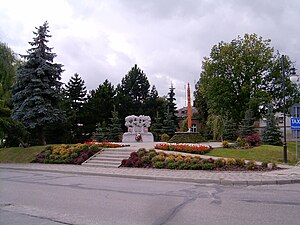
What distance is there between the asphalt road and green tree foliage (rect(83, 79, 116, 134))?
34.7m

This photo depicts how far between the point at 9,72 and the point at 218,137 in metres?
28.3

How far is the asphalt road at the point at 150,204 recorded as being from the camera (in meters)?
6.98

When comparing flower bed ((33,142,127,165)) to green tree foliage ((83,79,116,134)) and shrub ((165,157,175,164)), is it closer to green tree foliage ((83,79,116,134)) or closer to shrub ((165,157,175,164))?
shrub ((165,157,175,164))

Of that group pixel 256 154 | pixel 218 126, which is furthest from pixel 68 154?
pixel 218 126

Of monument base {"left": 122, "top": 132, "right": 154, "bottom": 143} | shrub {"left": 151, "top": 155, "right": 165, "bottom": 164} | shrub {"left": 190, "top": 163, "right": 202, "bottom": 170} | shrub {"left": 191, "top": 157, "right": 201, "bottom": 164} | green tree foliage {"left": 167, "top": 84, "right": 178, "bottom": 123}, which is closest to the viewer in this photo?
shrub {"left": 190, "top": 163, "right": 202, "bottom": 170}

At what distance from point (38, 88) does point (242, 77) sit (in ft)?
91.8

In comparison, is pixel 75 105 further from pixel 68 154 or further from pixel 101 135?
pixel 68 154

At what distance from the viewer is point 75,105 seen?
163 ft

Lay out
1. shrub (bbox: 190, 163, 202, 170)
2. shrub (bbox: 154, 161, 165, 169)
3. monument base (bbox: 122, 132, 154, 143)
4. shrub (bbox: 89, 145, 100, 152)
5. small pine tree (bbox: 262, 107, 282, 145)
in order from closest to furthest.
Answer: shrub (bbox: 190, 163, 202, 170) < shrub (bbox: 154, 161, 165, 169) < shrub (bbox: 89, 145, 100, 152) < small pine tree (bbox: 262, 107, 282, 145) < monument base (bbox: 122, 132, 154, 143)

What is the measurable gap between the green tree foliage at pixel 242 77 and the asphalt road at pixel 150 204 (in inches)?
1311

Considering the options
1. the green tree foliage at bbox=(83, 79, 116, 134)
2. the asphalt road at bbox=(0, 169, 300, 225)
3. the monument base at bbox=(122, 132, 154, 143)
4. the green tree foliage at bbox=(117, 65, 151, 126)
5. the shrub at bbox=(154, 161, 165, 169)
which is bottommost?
the asphalt road at bbox=(0, 169, 300, 225)

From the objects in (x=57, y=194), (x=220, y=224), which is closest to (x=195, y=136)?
(x=57, y=194)

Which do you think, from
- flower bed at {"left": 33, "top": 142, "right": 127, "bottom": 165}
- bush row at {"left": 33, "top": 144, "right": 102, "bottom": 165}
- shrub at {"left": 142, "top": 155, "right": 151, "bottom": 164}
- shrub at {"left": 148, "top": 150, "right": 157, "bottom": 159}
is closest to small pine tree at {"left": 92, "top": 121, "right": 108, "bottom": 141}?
flower bed at {"left": 33, "top": 142, "right": 127, "bottom": 165}

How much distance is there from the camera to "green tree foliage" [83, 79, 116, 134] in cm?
4691
